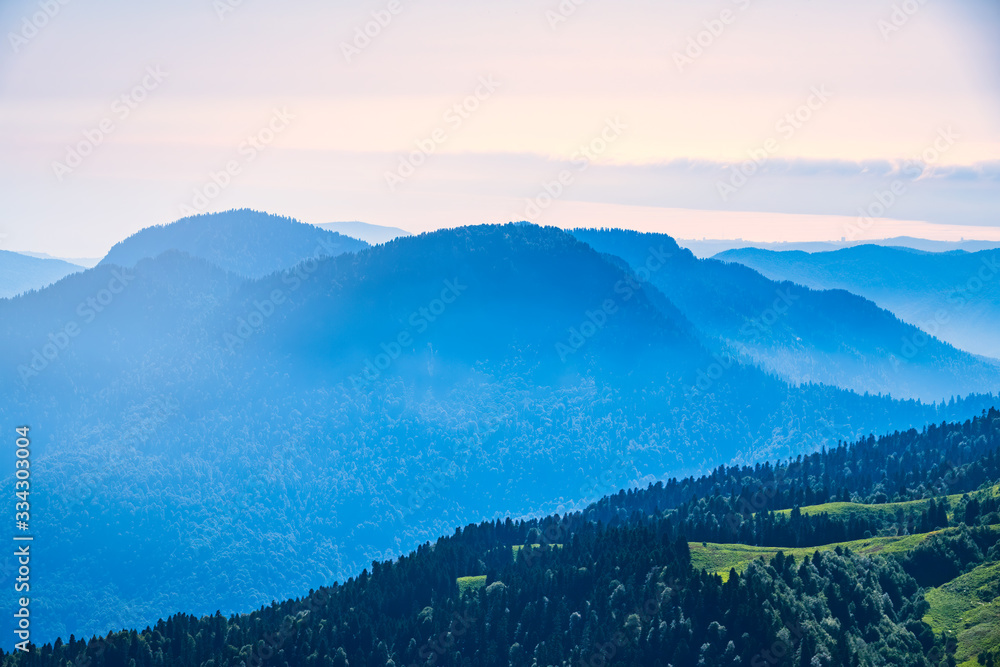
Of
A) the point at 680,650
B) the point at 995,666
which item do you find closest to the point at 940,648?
the point at 995,666

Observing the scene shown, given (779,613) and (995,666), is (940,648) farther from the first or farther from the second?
(779,613)

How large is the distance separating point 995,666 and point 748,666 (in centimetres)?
4294

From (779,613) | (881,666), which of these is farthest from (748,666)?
(881,666)

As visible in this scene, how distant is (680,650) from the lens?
647 feet

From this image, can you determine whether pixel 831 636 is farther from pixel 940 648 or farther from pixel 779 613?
pixel 940 648

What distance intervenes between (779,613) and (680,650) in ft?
64.2

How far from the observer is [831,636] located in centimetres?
19362

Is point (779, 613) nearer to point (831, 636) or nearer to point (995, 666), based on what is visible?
point (831, 636)

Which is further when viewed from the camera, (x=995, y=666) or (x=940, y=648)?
(x=940, y=648)

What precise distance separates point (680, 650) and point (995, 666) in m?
54.9

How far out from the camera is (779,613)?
194500mm

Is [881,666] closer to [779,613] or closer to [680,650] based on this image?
[779,613]

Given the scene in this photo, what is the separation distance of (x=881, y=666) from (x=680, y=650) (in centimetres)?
3599

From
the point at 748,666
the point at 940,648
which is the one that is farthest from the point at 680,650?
the point at 940,648
